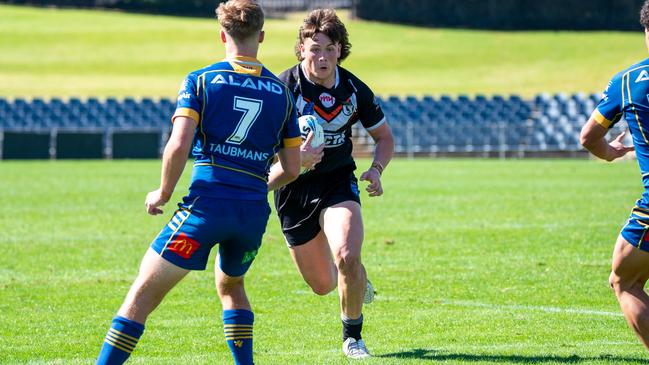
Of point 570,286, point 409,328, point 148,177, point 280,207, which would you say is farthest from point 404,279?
point 148,177

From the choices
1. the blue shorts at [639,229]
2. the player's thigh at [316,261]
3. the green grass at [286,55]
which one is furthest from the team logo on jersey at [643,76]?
the green grass at [286,55]

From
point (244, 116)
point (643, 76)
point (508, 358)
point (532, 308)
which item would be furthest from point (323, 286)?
point (643, 76)

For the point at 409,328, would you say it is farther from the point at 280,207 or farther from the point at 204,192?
the point at 204,192

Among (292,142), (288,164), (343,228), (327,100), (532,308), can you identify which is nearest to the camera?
(292,142)

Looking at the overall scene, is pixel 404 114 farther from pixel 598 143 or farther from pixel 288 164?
pixel 288 164

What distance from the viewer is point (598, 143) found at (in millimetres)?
6488

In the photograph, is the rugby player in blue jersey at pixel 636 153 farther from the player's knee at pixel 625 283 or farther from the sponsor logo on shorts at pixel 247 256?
the sponsor logo on shorts at pixel 247 256

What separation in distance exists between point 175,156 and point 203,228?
0.43 m

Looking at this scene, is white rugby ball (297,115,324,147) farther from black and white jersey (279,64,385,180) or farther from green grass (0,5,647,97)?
green grass (0,5,647,97)

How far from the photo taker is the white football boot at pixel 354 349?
7.49 meters

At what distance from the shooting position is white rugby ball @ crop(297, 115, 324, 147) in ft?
23.3

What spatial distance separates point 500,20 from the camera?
7569 centimetres

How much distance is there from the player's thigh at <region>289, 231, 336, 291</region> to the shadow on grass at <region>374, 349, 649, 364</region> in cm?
89

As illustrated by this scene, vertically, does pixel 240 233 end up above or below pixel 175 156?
below
